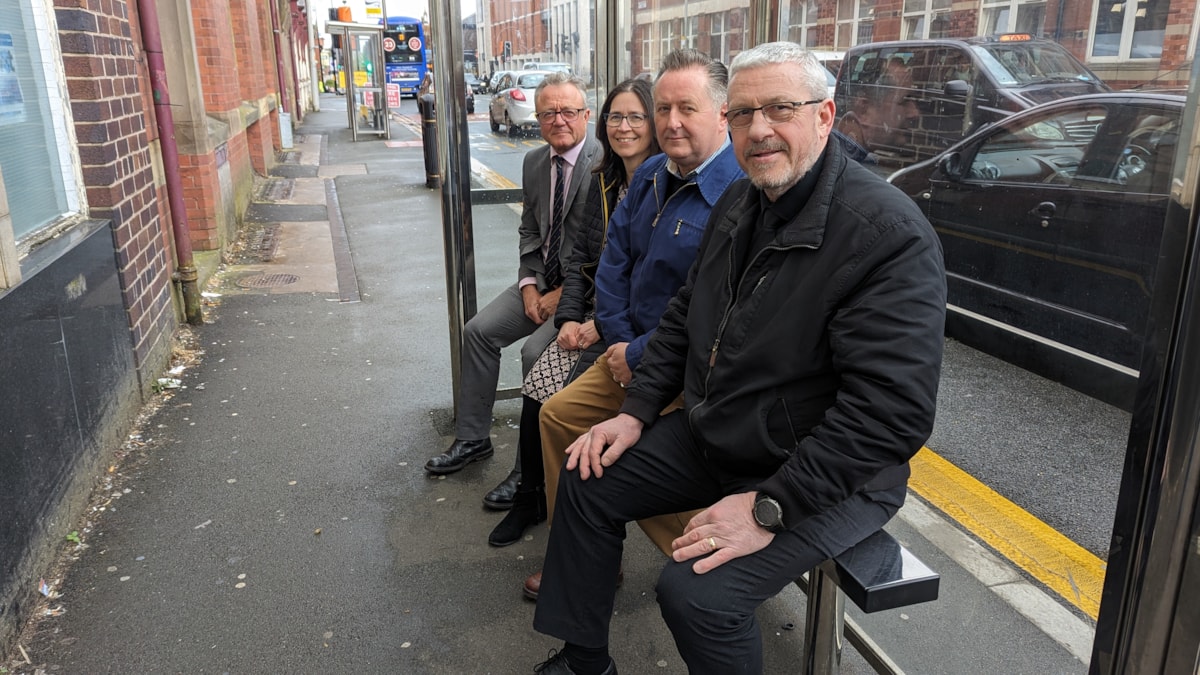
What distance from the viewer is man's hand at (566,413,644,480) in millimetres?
2320

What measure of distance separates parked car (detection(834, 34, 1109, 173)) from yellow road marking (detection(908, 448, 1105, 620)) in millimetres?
1374

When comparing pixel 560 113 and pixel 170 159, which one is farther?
pixel 170 159

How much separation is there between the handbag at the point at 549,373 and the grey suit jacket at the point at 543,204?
475 millimetres

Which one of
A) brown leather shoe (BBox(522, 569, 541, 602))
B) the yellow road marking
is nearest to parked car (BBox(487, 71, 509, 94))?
brown leather shoe (BBox(522, 569, 541, 602))

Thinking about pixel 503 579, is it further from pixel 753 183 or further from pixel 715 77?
pixel 715 77

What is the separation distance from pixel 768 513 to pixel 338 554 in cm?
184

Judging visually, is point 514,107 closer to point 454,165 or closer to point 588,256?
point 454,165

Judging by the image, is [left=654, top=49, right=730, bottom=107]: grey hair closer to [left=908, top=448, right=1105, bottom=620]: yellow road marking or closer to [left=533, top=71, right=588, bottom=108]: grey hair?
[left=533, top=71, right=588, bottom=108]: grey hair

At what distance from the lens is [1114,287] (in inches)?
Answer: 93.7

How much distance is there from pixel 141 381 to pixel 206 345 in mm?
1056

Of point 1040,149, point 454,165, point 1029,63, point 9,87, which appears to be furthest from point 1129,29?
point 9,87

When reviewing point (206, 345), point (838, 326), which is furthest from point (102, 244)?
point (838, 326)

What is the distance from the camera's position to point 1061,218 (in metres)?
2.98

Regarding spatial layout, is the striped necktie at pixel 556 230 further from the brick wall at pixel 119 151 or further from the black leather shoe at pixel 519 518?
the brick wall at pixel 119 151
